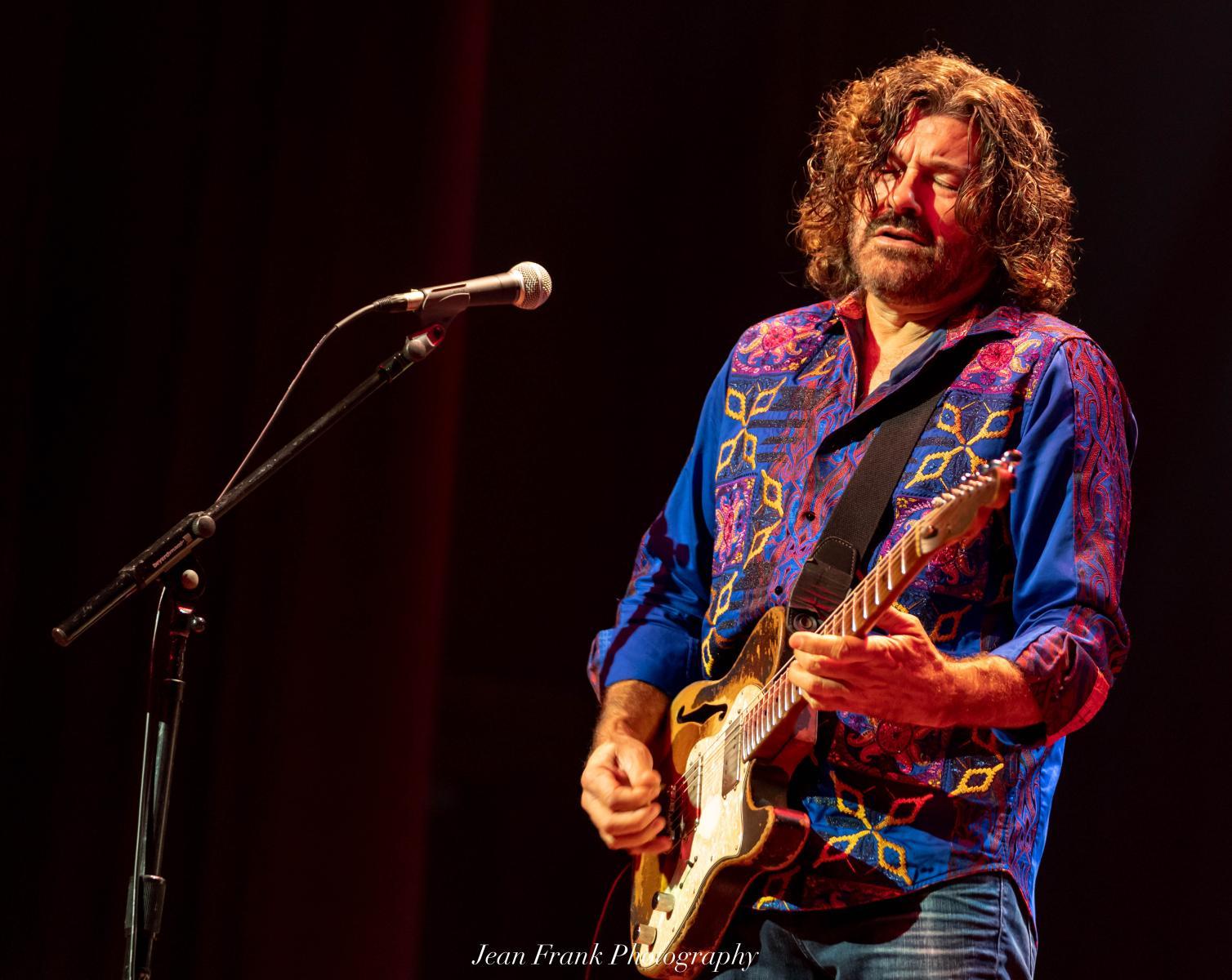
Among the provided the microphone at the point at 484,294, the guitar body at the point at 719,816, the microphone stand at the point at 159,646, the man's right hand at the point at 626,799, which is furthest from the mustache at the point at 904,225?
the man's right hand at the point at 626,799

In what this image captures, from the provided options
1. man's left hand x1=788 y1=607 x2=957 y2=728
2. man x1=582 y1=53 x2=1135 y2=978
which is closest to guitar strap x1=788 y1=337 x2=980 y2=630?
man x1=582 y1=53 x2=1135 y2=978

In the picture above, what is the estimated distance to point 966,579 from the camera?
71.9 inches

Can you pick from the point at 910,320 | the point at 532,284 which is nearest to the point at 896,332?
the point at 910,320

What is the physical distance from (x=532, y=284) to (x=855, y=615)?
29.3 inches

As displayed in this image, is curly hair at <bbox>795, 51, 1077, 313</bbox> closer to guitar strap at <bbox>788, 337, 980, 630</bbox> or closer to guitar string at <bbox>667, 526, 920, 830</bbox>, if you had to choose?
guitar strap at <bbox>788, 337, 980, 630</bbox>

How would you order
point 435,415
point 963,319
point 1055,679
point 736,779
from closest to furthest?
point 1055,679 → point 736,779 → point 963,319 → point 435,415

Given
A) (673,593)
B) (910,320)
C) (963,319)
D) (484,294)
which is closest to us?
(484,294)

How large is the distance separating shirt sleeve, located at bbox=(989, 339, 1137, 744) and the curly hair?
325mm

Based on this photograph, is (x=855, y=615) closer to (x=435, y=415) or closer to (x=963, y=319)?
(x=963, y=319)

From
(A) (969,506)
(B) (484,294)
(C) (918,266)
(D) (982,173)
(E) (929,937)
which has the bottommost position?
(E) (929,937)

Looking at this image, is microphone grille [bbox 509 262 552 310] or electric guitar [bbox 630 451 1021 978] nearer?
electric guitar [bbox 630 451 1021 978]

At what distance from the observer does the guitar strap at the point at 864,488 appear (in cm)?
186

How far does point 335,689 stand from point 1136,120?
2.50 meters

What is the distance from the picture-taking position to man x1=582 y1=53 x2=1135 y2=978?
1691 millimetres
